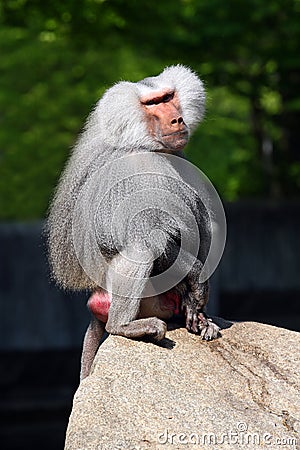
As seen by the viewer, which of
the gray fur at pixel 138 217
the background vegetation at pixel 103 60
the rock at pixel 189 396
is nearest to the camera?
the rock at pixel 189 396

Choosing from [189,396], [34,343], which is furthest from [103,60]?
[189,396]

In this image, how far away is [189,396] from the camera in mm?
4910

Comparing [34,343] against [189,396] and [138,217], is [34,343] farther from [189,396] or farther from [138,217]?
[189,396]

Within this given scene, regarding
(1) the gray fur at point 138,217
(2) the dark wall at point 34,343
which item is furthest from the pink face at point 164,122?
(2) the dark wall at point 34,343

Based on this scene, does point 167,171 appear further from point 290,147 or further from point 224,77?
point 290,147

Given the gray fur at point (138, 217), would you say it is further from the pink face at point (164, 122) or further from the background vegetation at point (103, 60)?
the background vegetation at point (103, 60)

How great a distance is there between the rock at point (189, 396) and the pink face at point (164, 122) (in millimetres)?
1045

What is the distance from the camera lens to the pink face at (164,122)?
17.5 ft

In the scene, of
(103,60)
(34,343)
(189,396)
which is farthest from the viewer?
(103,60)

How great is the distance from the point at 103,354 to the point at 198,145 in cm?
861

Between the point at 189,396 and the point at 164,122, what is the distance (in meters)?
1.46

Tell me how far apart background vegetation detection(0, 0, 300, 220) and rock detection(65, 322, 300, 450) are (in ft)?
25.6

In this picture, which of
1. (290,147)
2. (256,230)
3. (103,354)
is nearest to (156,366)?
(103,354)

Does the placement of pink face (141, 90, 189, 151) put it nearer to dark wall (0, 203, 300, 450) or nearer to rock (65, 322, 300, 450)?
rock (65, 322, 300, 450)
